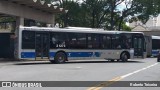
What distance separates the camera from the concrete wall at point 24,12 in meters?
35.0

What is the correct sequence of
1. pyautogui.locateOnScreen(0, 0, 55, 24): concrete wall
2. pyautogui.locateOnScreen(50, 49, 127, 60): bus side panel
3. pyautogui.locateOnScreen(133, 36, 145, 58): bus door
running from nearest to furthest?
pyautogui.locateOnScreen(50, 49, 127, 60): bus side panel < pyautogui.locateOnScreen(0, 0, 55, 24): concrete wall < pyautogui.locateOnScreen(133, 36, 145, 58): bus door

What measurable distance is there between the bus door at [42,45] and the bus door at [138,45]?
9666 mm

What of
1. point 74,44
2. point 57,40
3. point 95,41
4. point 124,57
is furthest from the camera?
point 124,57

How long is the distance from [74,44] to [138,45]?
7681 millimetres

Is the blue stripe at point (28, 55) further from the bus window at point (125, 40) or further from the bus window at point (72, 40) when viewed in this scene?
the bus window at point (125, 40)

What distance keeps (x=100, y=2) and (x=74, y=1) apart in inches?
170

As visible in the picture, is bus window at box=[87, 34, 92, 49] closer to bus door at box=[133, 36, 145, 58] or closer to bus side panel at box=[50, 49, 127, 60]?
bus side panel at box=[50, 49, 127, 60]

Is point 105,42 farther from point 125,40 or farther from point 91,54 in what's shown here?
point 125,40

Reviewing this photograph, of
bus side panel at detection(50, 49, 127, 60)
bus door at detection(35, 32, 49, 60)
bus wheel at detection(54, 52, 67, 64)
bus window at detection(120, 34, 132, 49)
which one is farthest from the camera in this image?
bus window at detection(120, 34, 132, 49)

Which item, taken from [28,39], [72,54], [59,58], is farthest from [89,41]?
[28,39]

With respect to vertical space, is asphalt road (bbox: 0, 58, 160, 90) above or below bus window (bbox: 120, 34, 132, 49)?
below

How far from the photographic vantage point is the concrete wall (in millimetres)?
35031

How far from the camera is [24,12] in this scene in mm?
38812

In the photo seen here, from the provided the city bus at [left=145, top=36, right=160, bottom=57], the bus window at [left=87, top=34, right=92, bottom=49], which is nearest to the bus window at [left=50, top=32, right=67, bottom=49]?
the bus window at [left=87, top=34, right=92, bottom=49]
